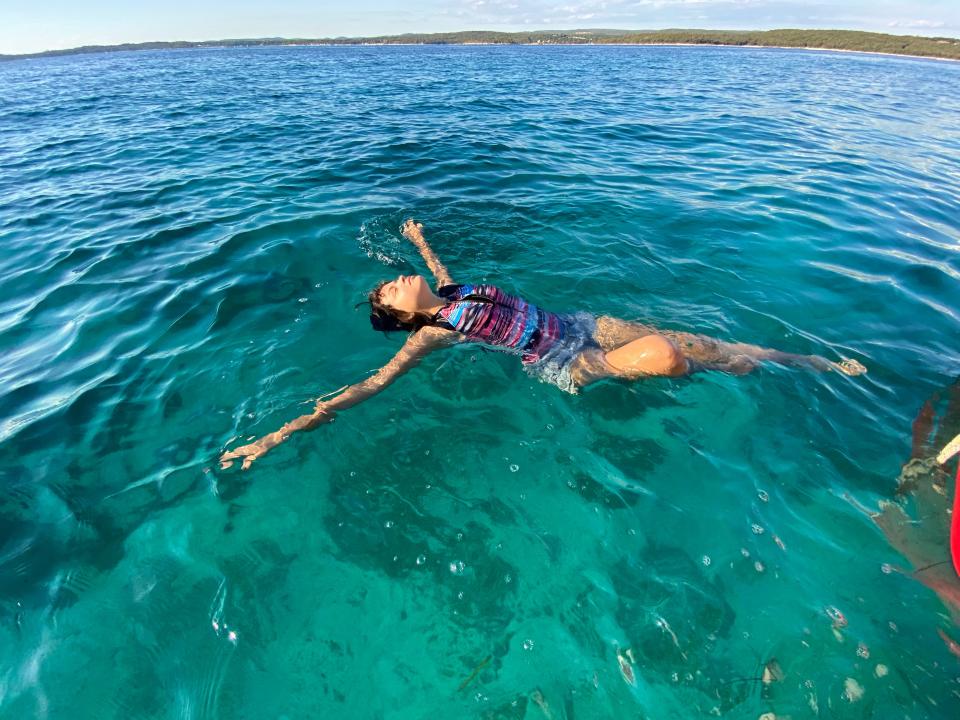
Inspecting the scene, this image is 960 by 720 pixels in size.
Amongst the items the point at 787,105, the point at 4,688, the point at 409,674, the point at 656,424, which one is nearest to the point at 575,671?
the point at 409,674

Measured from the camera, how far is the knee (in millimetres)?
4777

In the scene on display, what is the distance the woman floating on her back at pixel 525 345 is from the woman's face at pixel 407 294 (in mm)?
10

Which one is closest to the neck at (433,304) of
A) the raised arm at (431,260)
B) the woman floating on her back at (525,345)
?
the woman floating on her back at (525,345)

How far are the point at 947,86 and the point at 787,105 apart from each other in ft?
68.4

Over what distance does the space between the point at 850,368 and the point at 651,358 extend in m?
2.66

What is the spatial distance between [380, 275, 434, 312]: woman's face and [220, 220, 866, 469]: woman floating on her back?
1 cm

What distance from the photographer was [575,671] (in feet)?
10.3

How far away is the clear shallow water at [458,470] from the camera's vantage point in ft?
10.3

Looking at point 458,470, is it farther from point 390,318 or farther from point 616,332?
point 616,332

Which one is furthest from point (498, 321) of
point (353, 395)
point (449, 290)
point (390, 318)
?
point (353, 395)

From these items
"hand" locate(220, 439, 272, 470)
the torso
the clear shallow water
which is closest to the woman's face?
the torso

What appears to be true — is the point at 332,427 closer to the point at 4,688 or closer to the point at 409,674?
the point at 409,674

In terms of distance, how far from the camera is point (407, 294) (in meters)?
4.79

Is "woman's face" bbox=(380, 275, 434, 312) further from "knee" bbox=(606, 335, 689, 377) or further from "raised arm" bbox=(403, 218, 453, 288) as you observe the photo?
"knee" bbox=(606, 335, 689, 377)
